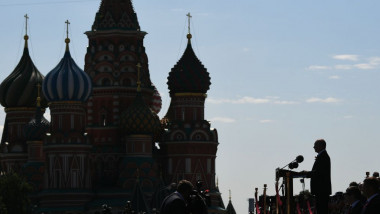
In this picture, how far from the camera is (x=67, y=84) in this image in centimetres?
7200

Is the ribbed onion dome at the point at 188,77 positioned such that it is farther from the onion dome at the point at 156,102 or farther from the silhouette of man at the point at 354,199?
the silhouette of man at the point at 354,199

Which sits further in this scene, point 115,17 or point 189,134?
point 115,17

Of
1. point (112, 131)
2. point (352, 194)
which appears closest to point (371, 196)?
point (352, 194)

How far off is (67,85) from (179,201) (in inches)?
2305

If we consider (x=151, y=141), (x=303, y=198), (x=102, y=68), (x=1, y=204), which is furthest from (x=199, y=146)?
(x=303, y=198)

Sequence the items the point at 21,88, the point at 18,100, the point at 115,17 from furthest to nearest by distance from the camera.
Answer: the point at 18,100, the point at 21,88, the point at 115,17

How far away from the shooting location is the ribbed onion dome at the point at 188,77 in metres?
75.3

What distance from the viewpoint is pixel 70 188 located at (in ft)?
234

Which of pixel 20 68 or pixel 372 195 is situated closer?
pixel 372 195

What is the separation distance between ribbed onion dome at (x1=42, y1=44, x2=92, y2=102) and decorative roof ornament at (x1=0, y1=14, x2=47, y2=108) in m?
7.76

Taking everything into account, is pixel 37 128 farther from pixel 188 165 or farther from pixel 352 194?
pixel 352 194

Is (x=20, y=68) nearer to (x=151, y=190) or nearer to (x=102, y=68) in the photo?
(x=102, y=68)

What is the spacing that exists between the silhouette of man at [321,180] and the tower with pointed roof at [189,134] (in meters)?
57.0

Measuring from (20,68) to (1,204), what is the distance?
1693 cm
